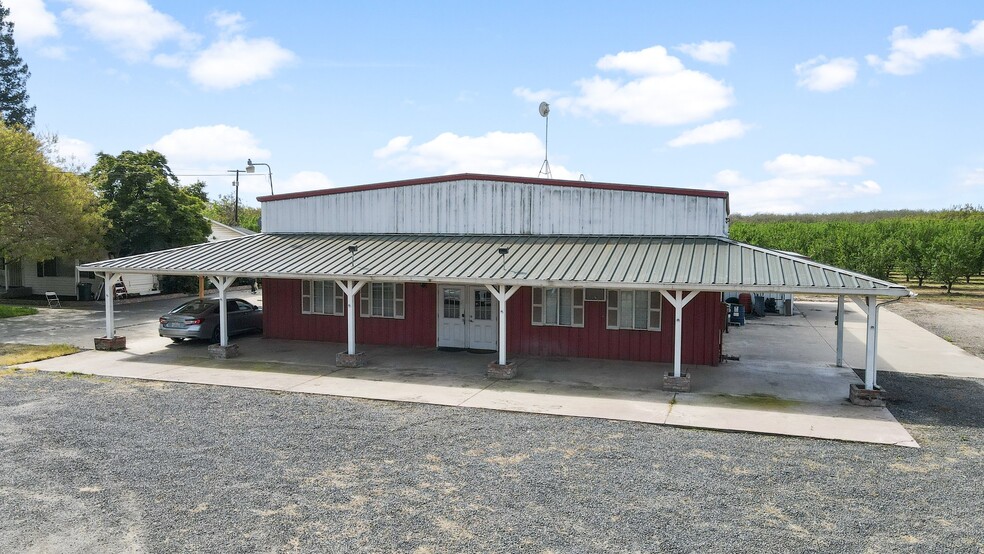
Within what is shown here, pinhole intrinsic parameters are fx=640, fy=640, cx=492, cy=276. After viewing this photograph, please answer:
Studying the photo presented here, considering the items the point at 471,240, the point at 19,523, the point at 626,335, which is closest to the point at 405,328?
the point at 471,240

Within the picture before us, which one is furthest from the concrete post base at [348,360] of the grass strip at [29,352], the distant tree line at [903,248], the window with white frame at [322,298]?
the distant tree line at [903,248]

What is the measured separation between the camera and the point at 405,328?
17750 millimetres

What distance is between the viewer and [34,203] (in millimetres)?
25672

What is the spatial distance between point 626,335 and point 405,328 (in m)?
6.07

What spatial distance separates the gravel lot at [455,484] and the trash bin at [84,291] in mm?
22767

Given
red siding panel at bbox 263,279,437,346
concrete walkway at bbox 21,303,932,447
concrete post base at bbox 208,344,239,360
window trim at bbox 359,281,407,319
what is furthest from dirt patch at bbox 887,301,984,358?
concrete post base at bbox 208,344,239,360

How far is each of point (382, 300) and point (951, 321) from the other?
76.1 feet

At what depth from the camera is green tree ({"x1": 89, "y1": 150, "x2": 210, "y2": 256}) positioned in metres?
29.8

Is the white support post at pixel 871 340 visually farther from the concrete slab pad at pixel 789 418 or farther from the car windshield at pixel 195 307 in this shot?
the car windshield at pixel 195 307

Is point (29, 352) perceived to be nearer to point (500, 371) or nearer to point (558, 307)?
point (500, 371)

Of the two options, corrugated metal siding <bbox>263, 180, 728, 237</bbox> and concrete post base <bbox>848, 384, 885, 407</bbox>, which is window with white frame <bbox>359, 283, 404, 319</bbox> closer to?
corrugated metal siding <bbox>263, 180, 728, 237</bbox>

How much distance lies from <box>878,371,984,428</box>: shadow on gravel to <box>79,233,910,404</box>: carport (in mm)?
722

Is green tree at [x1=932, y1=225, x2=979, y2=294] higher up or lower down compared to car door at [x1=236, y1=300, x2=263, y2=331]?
higher up

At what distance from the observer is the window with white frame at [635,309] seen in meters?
15.4
